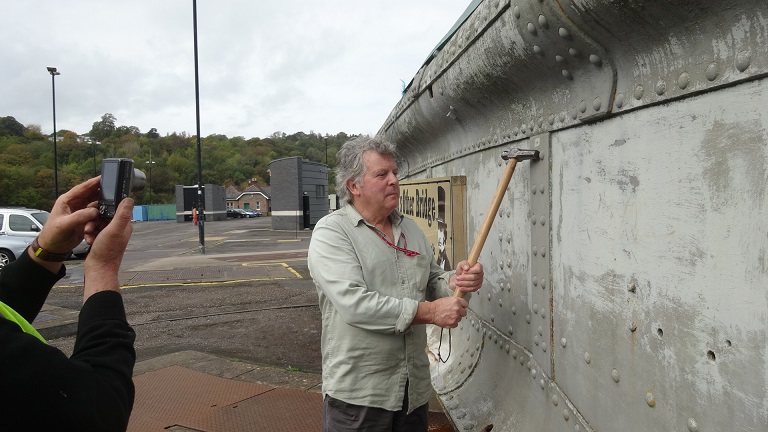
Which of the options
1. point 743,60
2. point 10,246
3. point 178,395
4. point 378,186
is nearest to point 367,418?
point 378,186

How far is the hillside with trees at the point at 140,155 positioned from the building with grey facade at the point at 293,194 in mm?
11442

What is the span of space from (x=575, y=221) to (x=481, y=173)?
99cm

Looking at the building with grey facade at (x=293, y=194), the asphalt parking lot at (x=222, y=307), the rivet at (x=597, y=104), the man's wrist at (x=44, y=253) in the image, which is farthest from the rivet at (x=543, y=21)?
the building with grey facade at (x=293, y=194)

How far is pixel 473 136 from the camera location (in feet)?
9.16

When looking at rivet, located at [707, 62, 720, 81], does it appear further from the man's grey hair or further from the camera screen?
the camera screen

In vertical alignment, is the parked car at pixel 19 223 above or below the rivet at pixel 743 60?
below

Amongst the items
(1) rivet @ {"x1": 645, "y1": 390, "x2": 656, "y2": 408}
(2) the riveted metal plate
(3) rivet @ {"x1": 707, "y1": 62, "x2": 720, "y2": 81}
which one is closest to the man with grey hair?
(2) the riveted metal plate

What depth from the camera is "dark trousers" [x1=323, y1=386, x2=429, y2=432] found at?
198cm

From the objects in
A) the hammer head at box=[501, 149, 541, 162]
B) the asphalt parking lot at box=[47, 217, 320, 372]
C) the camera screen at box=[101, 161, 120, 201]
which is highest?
the hammer head at box=[501, 149, 541, 162]

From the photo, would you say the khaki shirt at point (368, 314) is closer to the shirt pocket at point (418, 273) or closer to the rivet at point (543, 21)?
the shirt pocket at point (418, 273)

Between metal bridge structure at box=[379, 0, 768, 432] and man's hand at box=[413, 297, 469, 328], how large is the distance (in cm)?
35

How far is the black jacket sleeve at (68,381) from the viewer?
0.92 m

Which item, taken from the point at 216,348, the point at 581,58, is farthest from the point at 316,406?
the point at 581,58

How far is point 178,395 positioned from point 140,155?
265 feet
